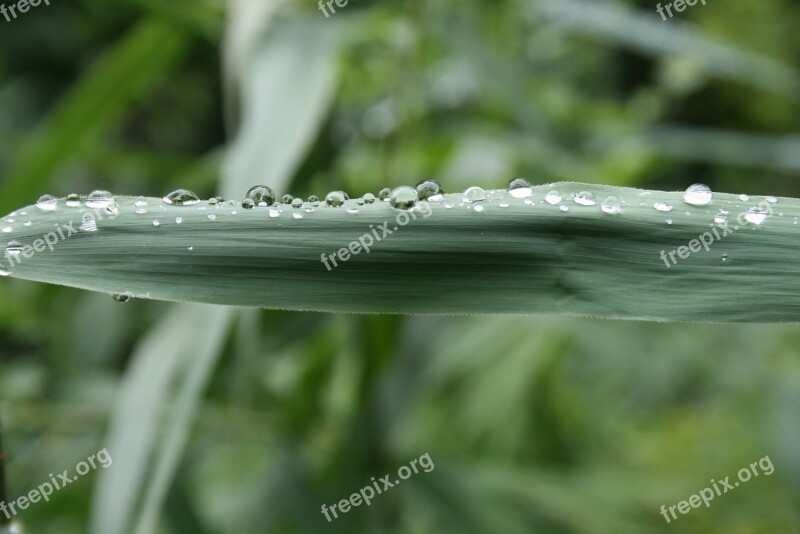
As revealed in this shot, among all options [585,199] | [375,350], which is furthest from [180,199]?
[375,350]

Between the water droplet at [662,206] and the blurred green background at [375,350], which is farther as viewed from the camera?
the blurred green background at [375,350]

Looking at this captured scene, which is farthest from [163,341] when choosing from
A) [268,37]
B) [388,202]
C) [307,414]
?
[388,202]

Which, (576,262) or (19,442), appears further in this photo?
(19,442)

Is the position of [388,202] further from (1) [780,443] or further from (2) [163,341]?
(1) [780,443]

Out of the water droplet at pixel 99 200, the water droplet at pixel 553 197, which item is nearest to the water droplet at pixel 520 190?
the water droplet at pixel 553 197

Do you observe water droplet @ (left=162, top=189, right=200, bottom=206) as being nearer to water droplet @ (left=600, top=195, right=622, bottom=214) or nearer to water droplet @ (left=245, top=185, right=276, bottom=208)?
water droplet @ (left=245, top=185, right=276, bottom=208)

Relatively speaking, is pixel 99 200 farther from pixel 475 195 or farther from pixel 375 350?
pixel 375 350

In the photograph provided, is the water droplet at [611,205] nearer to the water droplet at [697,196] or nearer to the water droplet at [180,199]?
the water droplet at [697,196]
